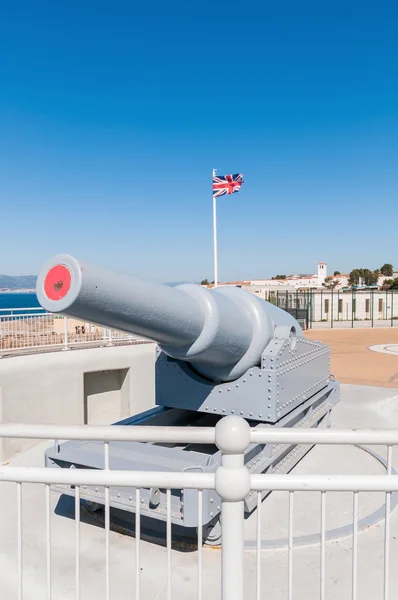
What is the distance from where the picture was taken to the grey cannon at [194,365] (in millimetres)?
2797

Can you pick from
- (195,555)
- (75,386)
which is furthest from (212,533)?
(75,386)

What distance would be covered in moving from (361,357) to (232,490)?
42.7 ft

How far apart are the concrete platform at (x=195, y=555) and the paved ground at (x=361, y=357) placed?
6523 mm

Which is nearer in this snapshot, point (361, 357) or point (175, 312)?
point (175, 312)

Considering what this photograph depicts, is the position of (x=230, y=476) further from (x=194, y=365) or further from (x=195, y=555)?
(x=194, y=365)

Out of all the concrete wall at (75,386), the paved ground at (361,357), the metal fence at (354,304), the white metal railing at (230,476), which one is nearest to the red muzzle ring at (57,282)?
the white metal railing at (230,476)

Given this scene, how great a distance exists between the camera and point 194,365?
4578 mm

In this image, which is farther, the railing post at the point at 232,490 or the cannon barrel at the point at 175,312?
the cannon barrel at the point at 175,312

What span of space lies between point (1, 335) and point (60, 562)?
5.46 m

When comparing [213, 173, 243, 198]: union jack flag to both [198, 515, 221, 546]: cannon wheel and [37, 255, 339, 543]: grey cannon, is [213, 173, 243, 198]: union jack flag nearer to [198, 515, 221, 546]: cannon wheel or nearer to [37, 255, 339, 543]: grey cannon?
[37, 255, 339, 543]: grey cannon

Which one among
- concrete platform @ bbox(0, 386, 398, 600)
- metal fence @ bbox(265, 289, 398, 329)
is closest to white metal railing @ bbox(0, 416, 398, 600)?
concrete platform @ bbox(0, 386, 398, 600)

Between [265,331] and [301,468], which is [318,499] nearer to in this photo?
[301,468]

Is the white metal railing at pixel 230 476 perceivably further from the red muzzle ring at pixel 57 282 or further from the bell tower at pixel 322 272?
the bell tower at pixel 322 272

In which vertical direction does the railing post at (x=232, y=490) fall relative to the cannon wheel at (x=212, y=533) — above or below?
above
